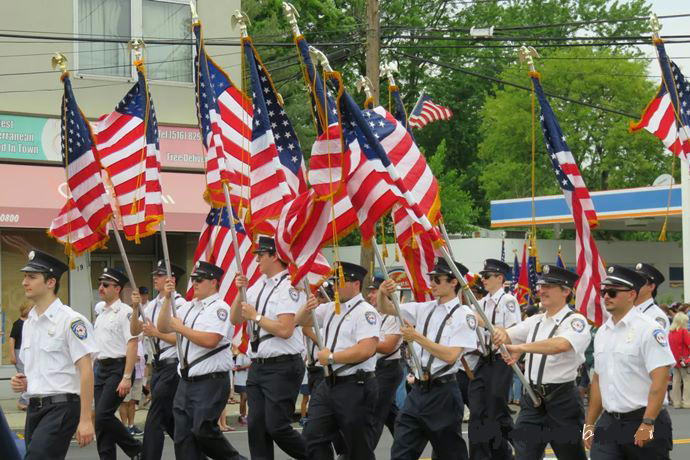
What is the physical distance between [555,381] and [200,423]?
316 centimetres

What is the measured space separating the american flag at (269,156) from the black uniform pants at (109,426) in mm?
2573

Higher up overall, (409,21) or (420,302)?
(409,21)

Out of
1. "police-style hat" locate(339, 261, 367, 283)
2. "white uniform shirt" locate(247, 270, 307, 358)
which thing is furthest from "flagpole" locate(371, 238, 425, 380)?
"white uniform shirt" locate(247, 270, 307, 358)

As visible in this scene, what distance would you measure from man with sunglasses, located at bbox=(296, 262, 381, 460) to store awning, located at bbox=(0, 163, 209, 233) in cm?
1117

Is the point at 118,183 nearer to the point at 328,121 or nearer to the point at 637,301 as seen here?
the point at 328,121

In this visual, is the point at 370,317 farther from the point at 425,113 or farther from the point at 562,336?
the point at 425,113

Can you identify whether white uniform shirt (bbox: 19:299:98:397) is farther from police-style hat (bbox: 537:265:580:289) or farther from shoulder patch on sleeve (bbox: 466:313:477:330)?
police-style hat (bbox: 537:265:580:289)

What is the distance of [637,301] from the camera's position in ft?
32.1

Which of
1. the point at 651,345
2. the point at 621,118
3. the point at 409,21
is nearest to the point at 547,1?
the point at 621,118

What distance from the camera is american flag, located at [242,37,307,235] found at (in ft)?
36.4

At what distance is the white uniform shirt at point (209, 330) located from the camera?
36.5ft

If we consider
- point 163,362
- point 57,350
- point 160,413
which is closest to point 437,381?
point 160,413

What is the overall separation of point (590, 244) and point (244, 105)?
4060mm

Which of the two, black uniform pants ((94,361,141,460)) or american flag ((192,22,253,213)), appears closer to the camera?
american flag ((192,22,253,213))
